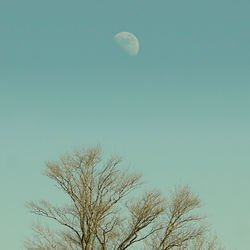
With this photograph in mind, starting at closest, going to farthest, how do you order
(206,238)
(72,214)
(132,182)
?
(72,214)
(132,182)
(206,238)

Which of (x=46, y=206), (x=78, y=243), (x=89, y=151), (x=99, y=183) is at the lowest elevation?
(x=78, y=243)

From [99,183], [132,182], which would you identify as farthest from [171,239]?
[99,183]

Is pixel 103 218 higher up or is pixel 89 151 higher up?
pixel 89 151

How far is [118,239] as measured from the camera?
1916 cm

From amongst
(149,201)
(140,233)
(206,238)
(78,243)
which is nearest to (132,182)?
(149,201)

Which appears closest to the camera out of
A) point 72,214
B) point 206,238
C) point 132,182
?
point 72,214

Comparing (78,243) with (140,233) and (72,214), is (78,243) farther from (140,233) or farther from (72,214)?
(140,233)

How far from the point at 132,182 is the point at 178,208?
305cm

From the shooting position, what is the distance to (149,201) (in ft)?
63.1

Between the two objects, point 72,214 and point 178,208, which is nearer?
point 72,214

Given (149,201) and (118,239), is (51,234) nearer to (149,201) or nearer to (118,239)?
(118,239)

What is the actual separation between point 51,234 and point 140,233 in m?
4.69

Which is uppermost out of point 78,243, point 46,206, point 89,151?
point 89,151

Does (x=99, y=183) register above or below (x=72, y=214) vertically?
above
